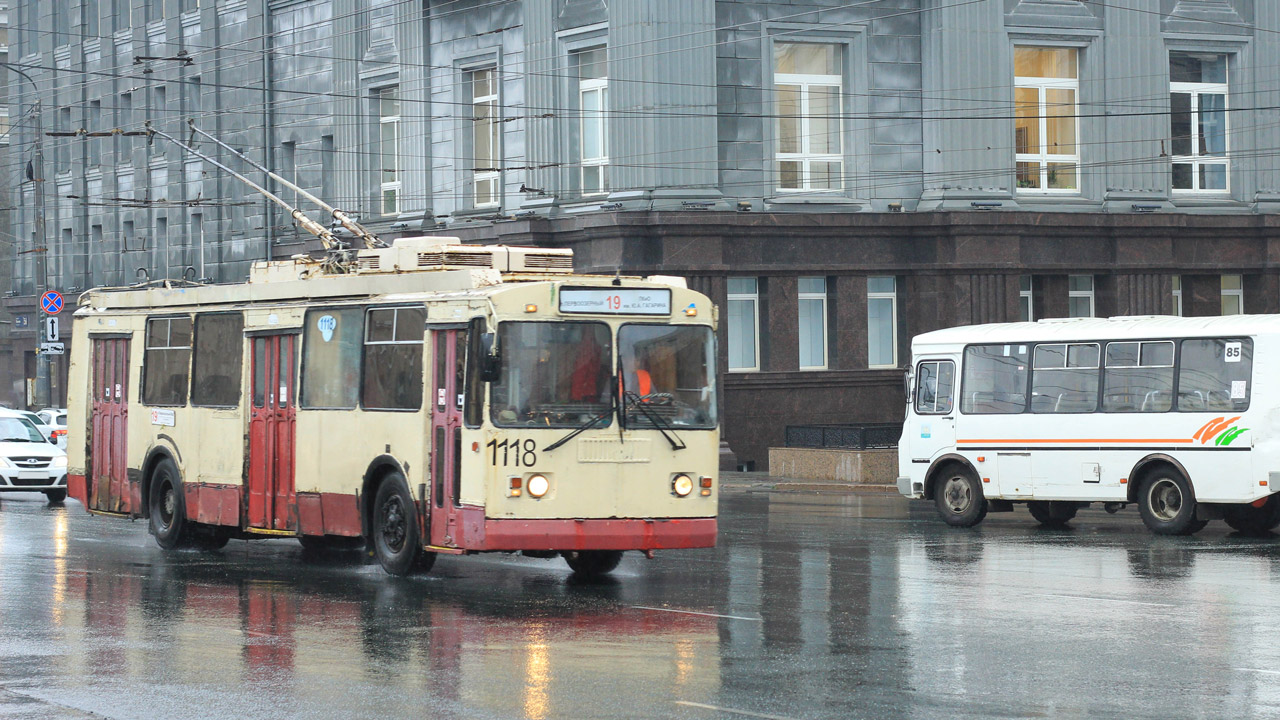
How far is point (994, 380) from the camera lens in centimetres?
2528

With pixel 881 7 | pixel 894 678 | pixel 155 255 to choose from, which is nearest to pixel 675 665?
pixel 894 678

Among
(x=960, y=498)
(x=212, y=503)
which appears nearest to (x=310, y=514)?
(x=212, y=503)

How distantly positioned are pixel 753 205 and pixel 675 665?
27486mm


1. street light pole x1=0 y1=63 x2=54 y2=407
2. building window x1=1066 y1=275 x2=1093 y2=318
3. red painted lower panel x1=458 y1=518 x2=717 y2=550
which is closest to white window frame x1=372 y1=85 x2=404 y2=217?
street light pole x1=0 y1=63 x2=54 y2=407

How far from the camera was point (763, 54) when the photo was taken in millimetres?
38688

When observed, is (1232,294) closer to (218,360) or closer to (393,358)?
(218,360)

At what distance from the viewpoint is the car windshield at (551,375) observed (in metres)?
16.1

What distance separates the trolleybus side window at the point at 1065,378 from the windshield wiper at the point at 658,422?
9.17 m

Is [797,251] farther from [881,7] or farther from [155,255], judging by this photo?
[155,255]

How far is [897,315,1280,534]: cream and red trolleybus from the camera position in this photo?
22.4 metres

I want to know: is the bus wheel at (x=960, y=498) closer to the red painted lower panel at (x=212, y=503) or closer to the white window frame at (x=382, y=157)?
the red painted lower panel at (x=212, y=503)

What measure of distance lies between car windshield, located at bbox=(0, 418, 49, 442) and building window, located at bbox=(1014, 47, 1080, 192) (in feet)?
69.2

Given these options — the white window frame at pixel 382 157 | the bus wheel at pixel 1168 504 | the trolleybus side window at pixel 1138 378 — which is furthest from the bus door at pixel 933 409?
the white window frame at pixel 382 157

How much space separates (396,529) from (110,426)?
715 cm
